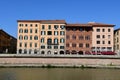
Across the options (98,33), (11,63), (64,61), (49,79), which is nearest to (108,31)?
(98,33)

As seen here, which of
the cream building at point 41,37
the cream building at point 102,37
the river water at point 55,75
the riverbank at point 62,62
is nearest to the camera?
the river water at point 55,75

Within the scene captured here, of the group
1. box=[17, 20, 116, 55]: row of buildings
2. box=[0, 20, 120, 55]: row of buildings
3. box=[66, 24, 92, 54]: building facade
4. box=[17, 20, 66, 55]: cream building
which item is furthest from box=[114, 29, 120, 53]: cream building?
box=[17, 20, 66, 55]: cream building

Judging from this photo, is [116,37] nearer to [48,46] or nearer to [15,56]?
[48,46]

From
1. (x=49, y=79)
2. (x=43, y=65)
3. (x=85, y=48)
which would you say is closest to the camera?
(x=49, y=79)

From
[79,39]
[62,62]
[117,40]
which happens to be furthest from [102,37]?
[62,62]

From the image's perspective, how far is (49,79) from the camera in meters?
43.7

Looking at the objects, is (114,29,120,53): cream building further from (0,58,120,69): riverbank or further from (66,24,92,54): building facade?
(0,58,120,69): riverbank

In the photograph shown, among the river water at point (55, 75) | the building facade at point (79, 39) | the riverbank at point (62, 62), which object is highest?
the building facade at point (79, 39)

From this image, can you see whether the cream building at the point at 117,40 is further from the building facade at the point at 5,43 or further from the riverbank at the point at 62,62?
the building facade at the point at 5,43

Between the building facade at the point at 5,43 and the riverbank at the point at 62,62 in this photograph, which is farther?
the building facade at the point at 5,43

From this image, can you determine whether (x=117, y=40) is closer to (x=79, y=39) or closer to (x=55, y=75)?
(x=79, y=39)

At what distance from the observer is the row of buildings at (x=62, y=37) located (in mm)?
107312

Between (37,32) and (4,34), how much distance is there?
28519 millimetres

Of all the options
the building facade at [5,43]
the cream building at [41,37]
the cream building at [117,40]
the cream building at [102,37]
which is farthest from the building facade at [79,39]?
the building facade at [5,43]
